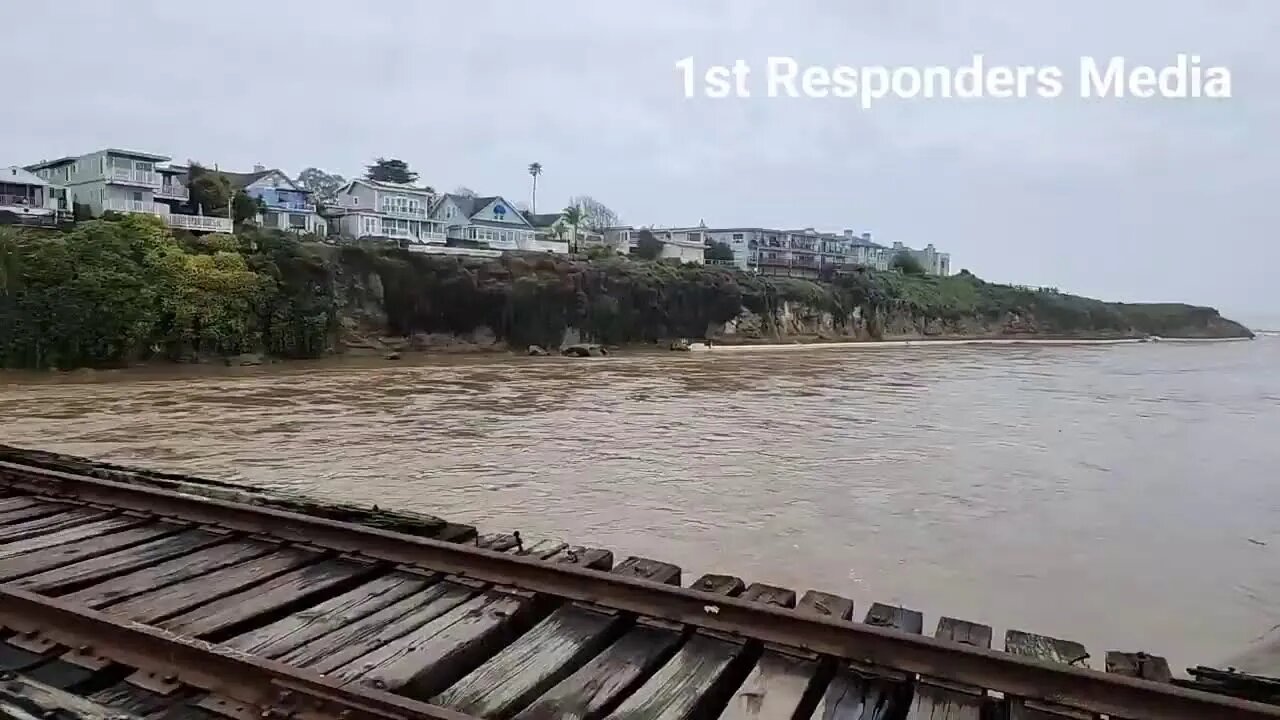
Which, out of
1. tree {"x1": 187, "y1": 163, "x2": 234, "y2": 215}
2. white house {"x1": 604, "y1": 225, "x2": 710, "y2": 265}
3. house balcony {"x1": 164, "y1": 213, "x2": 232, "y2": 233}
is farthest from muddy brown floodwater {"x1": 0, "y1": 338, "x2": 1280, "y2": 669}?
white house {"x1": 604, "y1": 225, "x2": 710, "y2": 265}

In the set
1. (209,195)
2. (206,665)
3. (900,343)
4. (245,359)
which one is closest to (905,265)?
(900,343)

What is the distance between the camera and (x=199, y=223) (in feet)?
147

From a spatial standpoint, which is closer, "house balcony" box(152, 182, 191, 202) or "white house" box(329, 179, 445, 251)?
"house balcony" box(152, 182, 191, 202)

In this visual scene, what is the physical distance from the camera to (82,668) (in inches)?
145

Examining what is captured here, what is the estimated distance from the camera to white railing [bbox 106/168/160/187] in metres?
48.4

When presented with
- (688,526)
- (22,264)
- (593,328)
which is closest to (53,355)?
(22,264)

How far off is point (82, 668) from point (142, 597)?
31.4 inches

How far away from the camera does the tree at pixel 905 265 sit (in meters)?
105

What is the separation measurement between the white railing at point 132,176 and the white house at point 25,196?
3014 millimetres

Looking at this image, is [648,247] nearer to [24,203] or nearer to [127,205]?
[127,205]

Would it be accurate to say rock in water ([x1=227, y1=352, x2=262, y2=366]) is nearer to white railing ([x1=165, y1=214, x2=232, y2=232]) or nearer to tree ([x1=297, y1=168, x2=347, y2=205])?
white railing ([x1=165, y1=214, x2=232, y2=232])

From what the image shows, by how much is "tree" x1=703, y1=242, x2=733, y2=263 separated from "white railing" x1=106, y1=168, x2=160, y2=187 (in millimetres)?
51029

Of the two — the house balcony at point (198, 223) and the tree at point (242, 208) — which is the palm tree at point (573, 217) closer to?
the tree at point (242, 208)

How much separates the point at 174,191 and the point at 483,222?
1027 inches
